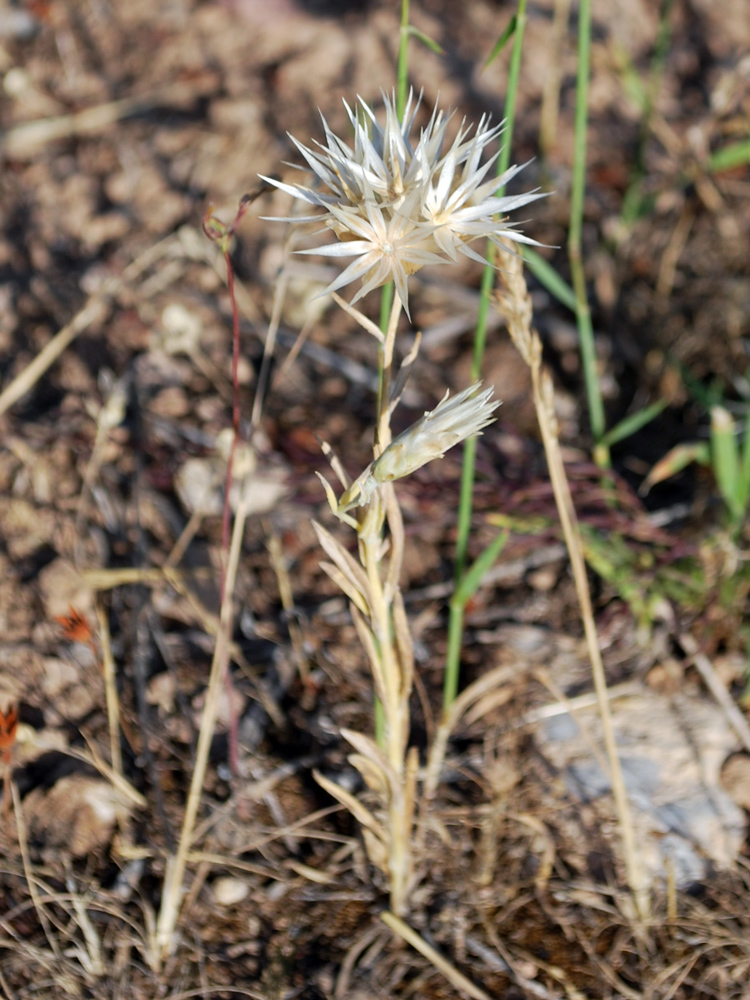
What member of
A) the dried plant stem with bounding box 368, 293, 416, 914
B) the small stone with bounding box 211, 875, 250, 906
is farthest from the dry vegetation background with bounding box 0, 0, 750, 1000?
the dried plant stem with bounding box 368, 293, 416, 914

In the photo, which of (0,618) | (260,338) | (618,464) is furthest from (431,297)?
(0,618)

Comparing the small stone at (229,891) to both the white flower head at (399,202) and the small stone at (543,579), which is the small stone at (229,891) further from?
the white flower head at (399,202)

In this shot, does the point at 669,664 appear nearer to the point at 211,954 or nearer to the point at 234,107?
the point at 211,954

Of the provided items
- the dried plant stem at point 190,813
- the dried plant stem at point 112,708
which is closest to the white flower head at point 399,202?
the dried plant stem at point 190,813

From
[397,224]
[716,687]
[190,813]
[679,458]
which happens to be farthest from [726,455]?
[190,813]

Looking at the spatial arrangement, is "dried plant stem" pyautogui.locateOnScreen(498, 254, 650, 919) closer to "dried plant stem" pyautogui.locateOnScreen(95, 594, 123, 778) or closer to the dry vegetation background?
the dry vegetation background

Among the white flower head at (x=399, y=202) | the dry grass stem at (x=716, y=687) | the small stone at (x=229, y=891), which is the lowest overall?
the small stone at (x=229, y=891)

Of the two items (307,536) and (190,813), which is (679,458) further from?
(190,813)
